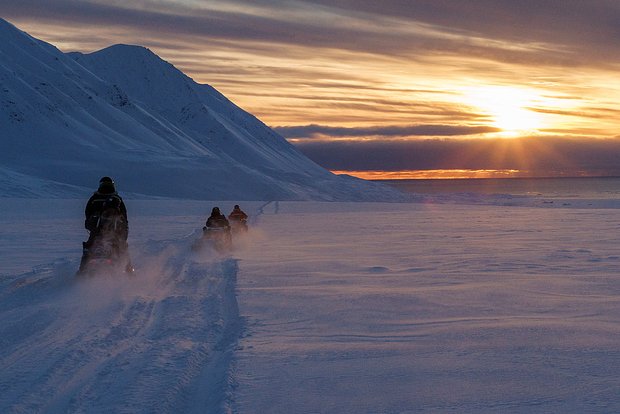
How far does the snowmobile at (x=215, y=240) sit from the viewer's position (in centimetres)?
1716

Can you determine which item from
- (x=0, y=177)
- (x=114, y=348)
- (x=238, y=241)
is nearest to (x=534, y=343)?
(x=114, y=348)

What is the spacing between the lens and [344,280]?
1160 centimetres

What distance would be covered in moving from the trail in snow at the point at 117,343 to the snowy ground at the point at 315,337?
2cm

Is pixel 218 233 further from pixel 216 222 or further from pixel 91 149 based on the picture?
pixel 91 149

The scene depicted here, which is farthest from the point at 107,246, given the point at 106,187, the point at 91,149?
the point at 91,149

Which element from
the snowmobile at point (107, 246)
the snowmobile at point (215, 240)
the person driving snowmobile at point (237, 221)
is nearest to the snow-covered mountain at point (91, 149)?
the person driving snowmobile at point (237, 221)

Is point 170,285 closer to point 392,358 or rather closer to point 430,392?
point 392,358

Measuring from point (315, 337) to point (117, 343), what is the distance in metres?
1.85

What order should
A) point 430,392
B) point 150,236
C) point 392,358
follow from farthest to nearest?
point 150,236
point 392,358
point 430,392

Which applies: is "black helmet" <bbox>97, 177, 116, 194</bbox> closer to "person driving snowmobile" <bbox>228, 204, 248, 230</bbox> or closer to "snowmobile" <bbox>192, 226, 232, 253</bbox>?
"snowmobile" <bbox>192, 226, 232, 253</bbox>

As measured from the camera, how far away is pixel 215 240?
1731 cm

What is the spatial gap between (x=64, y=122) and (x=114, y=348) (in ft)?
488

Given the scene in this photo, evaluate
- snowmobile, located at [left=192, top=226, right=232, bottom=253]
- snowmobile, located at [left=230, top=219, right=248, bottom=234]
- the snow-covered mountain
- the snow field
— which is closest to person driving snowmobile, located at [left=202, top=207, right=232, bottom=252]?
snowmobile, located at [left=192, top=226, right=232, bottom=253]

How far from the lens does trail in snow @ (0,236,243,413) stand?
5363mm
